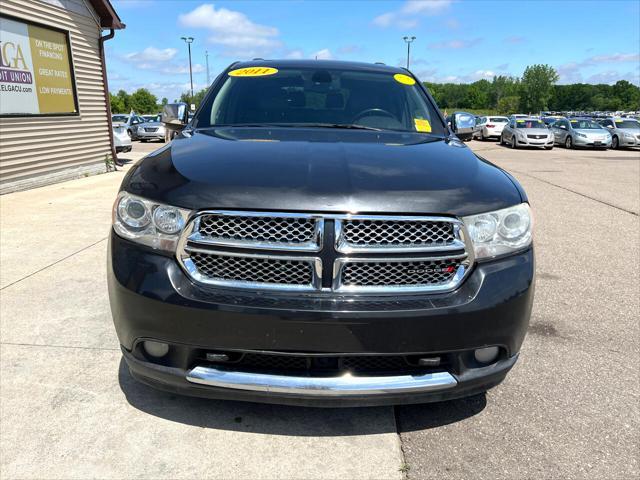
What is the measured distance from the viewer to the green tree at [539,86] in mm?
99312

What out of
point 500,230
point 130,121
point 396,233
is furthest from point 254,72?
point 130,121

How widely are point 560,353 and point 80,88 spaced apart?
36.4ft

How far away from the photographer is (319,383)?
1.95m

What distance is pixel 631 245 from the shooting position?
5828 millimetres

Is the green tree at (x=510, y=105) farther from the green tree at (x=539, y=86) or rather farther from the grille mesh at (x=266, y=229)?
the grille mesh at (x=266, y=229)

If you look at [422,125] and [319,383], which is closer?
[319,383]

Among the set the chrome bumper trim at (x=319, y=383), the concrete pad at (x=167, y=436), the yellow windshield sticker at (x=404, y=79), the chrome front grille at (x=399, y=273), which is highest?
the yellow windshield sticker at (x=404, y=79)

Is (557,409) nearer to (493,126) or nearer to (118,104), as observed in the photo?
(493,126)

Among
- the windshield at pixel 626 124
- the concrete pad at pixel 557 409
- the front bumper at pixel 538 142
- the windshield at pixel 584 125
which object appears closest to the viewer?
the concrete pad at pixel 557 409

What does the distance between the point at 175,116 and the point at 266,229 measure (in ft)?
7.25

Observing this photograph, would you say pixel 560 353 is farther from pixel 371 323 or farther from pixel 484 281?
pixel 371 323

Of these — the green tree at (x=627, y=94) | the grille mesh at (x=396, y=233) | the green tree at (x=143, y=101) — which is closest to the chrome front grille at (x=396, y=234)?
the grille mesh at (x=396, y=233)

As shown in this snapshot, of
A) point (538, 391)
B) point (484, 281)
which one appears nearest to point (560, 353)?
point (538, 391)

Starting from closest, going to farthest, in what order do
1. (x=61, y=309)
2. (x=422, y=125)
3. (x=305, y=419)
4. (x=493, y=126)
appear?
(x=305, y=419) → (x=422, y=125) → (x=61, y=309) → (x=493, y=126)
